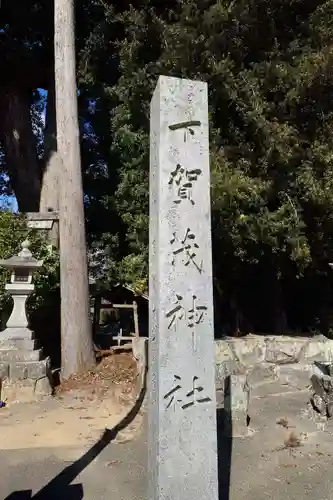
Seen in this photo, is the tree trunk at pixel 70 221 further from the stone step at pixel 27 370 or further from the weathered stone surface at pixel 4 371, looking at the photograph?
the weathered stone surface at pixel 4 371

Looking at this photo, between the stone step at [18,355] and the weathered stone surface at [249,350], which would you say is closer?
the stone step at [18,355]

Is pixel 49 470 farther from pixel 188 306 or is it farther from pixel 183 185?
pixel 183 185

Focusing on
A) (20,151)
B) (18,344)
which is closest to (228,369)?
(18,344)

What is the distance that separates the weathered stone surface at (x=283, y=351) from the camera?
7.66 m

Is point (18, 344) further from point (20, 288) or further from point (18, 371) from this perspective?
point (20, 288)

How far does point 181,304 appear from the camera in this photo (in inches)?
108

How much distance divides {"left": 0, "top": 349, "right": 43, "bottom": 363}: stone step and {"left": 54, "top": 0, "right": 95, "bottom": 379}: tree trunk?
2.36 ft

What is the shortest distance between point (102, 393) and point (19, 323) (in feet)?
6.25

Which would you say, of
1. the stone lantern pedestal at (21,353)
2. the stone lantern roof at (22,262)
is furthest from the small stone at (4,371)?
the stone lantern roof at (22,262)

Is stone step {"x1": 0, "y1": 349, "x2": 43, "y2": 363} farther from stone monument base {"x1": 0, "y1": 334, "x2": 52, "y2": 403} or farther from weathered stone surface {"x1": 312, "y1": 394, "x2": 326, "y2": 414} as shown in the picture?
weathered stone surface {"x1": 312, "y1": 394, "x2": 326, "y2": 414}

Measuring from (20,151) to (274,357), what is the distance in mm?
8434

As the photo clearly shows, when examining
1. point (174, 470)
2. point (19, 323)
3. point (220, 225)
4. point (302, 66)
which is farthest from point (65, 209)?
point (174, 470)

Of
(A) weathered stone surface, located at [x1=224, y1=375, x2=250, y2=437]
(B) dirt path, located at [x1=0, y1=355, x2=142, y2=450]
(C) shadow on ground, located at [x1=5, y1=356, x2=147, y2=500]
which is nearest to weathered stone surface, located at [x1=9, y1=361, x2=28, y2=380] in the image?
(B) dirt path, located at [x1=0, y1=355, x2=142, y2=450]

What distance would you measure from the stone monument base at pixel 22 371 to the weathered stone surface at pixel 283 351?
3.99m
